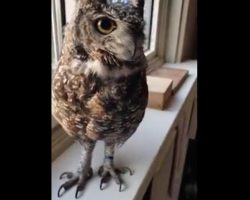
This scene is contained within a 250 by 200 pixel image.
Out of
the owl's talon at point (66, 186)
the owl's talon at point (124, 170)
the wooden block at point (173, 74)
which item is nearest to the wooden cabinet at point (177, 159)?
the wooden block at point (173, 74)

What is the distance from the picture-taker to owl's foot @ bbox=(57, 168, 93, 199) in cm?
52

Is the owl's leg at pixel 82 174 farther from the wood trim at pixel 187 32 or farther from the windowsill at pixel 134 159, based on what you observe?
the wood trim at pixel 187 32

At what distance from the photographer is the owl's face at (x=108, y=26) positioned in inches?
16.2

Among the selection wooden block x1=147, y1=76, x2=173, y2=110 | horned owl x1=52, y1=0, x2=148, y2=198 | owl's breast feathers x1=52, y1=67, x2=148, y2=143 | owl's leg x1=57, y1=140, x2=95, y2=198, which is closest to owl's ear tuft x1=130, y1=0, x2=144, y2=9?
horned owl x1=52, y1=0, x2=148, y2=198

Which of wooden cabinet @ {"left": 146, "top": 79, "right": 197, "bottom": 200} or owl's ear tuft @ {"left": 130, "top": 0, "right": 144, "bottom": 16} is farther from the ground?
owl's ear tuft @ {"left": 130, "top": 0, "right": 144, "bottom": 16}

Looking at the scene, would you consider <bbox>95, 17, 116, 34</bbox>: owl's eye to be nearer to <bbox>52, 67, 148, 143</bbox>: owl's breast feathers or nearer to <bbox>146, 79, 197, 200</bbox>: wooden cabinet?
<bbox>52, 67, 148, 143</bbox>: owl's breast feathers

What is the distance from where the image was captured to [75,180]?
54cm

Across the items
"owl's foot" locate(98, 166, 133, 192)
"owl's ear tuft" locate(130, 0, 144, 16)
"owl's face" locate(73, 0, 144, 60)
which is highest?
"owl's ear tuft" locate(130, 0, 144, 16)

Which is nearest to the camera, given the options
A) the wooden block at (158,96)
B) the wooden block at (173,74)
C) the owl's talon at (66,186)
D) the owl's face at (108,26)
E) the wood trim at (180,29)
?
the owl's face at (108,26)

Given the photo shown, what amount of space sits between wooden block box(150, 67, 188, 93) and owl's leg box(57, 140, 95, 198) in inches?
29.0

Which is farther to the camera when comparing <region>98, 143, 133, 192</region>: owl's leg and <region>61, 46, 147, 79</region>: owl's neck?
<region>98, 143, 133, 192</region>: owl's leg
